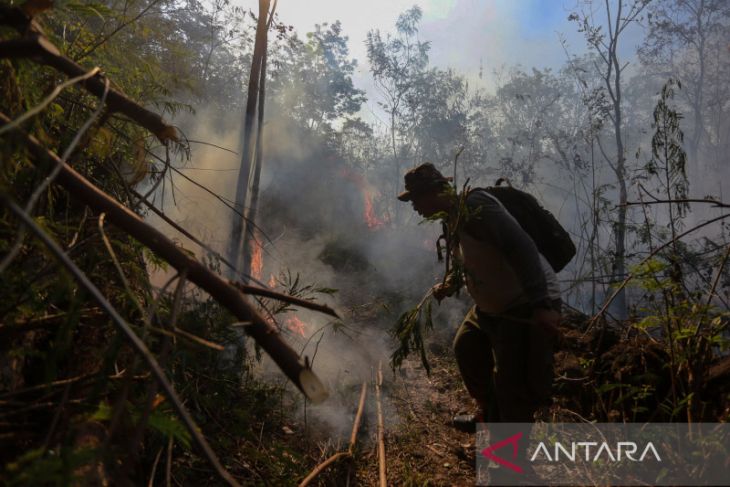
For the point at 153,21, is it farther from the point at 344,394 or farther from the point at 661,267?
the point at 661,267

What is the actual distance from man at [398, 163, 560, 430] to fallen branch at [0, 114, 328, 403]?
1458 millimetres

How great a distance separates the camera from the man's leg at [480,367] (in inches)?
115

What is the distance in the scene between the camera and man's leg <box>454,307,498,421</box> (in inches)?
115

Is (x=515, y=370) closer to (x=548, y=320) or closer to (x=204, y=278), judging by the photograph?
(x=548, y=320)

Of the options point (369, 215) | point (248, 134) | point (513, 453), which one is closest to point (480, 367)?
point (513, 453)

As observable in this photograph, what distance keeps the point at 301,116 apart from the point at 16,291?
99.3 ft

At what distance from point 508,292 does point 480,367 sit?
718 millimetres

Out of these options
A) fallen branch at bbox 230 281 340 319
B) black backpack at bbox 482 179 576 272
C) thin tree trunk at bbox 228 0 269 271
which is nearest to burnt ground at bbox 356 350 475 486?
black backpack at bbox 482 179 576 272

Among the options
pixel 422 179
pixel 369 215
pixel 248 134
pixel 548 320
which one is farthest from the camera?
pixel 369 215

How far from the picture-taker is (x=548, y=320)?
93.3 inches

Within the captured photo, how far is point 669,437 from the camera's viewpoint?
2.53 meters

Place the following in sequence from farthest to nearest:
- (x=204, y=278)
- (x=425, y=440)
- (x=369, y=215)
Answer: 1. (x=369, y=215)
2. (x=425, y=440)
3. (x=204, y=278)

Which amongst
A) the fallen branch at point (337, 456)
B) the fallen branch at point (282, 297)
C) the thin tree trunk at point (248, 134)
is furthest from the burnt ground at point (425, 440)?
the thin tree trunk at point (248, 134)

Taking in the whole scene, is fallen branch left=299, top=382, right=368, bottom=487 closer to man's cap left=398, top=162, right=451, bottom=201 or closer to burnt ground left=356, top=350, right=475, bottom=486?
burnt ground left=356, top=350, right=475, bottom=486
